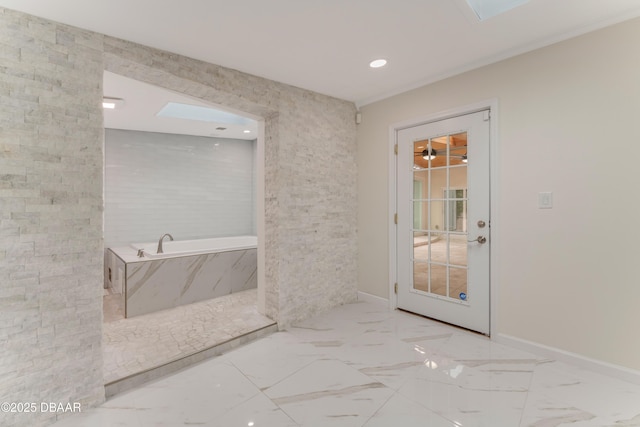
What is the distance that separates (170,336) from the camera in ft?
8.68

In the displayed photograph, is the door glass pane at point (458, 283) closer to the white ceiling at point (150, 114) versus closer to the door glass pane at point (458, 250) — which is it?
the door glass pane at point (458, 250)

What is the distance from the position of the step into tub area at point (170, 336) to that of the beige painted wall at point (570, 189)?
7.29ft

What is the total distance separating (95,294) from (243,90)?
187 centimetres

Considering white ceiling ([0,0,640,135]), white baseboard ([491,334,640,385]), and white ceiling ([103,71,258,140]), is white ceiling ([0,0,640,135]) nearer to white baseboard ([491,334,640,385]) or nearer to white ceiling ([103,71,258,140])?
white ceiling ([103,71,258,140])

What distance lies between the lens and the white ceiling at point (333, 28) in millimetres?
1760

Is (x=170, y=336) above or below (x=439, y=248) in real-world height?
below

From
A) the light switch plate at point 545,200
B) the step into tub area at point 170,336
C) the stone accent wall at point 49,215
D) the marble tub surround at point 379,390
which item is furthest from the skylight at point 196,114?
the light switch plate at point 545,200

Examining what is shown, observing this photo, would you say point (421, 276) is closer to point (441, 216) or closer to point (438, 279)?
point (438, 279)

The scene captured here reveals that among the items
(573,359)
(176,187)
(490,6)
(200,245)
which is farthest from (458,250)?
(176,187)

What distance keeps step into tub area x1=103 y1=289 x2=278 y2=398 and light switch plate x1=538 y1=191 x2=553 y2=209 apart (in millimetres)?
2453

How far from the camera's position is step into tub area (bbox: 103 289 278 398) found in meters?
2.12

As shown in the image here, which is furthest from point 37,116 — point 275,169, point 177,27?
point 275,169

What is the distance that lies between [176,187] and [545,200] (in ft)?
15.5

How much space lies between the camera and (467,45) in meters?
2.29
